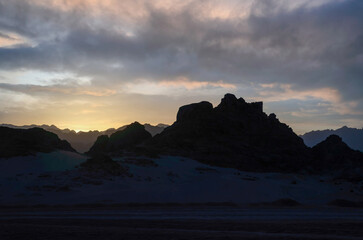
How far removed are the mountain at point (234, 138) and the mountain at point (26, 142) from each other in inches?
654

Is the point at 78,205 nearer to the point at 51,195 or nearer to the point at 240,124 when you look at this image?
A: the point at 51,195

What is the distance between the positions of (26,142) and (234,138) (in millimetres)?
35917

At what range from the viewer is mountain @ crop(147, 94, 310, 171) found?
59.5 metres

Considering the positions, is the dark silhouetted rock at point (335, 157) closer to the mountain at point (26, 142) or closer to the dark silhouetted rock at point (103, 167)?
the dark silhouetted rock at point (103, 167)

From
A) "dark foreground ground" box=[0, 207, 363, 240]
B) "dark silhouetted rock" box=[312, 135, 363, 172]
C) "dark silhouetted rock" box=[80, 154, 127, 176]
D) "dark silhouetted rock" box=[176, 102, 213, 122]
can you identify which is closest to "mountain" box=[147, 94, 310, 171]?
"dark silhouetted rock" box=[176, 102, 213, 122]

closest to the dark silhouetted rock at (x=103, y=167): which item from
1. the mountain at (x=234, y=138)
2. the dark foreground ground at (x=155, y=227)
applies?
the dark foreground ground at (x=155, y=227)

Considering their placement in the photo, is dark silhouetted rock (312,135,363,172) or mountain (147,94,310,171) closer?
mountain (147,94,310,171)

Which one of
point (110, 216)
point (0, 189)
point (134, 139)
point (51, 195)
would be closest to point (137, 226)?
point (110, 216)

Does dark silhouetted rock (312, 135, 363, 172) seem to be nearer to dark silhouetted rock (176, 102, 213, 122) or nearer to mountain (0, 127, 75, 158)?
dark silhouetted rock (176, 102, 213, 122)

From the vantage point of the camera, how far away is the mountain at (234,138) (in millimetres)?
59469

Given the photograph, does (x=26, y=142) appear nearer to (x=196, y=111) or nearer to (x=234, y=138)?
(x=196, y=111)

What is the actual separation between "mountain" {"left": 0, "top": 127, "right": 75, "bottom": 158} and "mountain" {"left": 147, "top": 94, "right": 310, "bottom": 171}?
16604mm

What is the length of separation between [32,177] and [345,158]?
51078mm

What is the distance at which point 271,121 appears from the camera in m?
71.9
